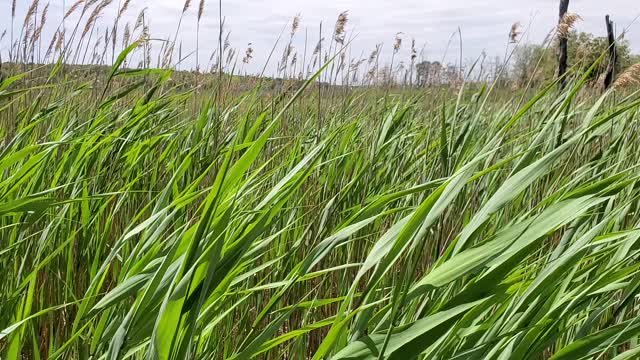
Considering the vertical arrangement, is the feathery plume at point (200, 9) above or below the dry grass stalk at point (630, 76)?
above

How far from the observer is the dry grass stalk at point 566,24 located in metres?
1.85

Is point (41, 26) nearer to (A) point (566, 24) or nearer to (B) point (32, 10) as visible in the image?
(B) point (32, 10)

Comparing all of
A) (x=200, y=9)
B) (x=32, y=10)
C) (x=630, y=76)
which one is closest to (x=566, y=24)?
(x=630, y=76)

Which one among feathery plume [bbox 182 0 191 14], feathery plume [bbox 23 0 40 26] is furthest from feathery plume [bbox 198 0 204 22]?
feathery plume [bbox 23 0 40 26]

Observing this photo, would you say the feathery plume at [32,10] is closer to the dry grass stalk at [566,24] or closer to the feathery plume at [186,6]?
the feathery plume at [186,6]

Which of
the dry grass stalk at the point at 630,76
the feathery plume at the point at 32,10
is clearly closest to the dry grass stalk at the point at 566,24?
the dry grass stalk at the point at 630,76

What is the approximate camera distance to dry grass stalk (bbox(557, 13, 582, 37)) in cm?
185

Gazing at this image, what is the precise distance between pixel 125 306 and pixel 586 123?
1.07 meters

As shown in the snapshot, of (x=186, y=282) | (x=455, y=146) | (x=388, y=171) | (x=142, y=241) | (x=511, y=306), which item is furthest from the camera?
(x=388, y=171)

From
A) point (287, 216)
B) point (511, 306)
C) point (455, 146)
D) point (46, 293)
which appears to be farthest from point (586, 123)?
point (46, 293)

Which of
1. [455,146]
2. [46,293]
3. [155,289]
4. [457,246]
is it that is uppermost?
[455,146]

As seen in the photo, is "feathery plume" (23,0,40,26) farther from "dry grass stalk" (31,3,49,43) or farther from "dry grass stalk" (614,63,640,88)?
"dry grass stalk" (614,63,640,88)

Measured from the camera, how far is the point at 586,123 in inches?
59.7

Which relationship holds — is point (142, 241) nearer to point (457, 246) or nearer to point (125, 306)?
point (125, 306)
